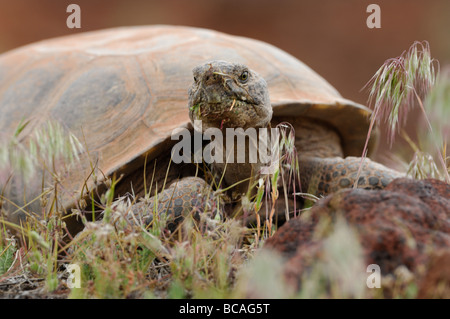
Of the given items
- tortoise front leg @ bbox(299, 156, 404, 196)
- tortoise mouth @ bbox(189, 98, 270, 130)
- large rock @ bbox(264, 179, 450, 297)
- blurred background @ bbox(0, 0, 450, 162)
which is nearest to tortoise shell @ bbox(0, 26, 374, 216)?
tortoise front leg @ bbox(299, 156, 404, 196)

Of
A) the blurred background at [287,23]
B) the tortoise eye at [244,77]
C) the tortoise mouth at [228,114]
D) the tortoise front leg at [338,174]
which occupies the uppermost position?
the blurred background at [287,23]

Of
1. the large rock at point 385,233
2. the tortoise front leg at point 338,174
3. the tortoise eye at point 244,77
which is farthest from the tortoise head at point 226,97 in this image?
the large rock at point 385,233

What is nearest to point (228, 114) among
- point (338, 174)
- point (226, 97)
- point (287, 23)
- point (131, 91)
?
point (226, 97)

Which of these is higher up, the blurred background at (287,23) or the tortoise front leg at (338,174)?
the blurred background at (287,23)

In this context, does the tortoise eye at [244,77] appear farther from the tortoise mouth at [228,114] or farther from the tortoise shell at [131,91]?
the tortoise shell at [131,91]

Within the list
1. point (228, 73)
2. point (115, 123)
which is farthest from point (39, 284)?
point (115, 123)

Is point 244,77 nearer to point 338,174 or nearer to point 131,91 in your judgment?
point 338,174
